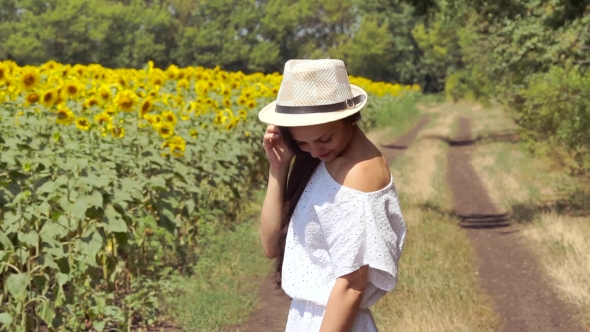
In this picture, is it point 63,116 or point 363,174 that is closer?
point 363,174

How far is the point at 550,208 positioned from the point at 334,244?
9.62 meters

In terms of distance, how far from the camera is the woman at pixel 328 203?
2750mm

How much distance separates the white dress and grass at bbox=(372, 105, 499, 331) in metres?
3.27

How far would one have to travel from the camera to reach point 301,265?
9.65 feet

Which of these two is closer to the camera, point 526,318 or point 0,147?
point 0,147

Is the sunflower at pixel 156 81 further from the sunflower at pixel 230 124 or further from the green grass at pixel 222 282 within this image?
the green grass at pixel 222 282

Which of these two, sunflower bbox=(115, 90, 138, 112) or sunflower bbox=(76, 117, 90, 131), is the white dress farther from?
sunflower bbox=(115, 90, 138, 112)

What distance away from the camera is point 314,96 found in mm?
2812

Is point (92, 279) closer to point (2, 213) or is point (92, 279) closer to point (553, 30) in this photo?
point (2, 213)

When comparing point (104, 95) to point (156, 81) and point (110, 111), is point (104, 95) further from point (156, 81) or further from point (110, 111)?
point (156, 81)

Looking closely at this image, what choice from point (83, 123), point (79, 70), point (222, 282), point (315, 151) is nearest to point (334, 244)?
point (315, 151)

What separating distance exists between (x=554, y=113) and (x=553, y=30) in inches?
203

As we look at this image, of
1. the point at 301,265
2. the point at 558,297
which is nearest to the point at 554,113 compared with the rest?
the point at 558,297

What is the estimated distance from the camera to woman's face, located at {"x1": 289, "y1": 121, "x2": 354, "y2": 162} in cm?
283
